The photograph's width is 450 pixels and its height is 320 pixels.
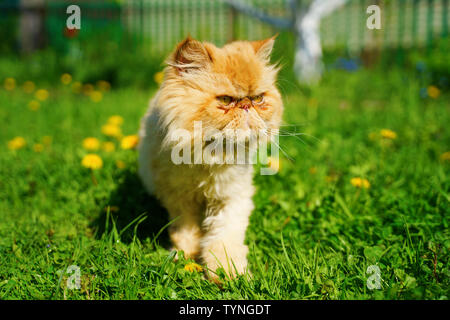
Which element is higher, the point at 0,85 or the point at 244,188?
the point at 0,85

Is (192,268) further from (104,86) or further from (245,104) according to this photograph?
(104,86)

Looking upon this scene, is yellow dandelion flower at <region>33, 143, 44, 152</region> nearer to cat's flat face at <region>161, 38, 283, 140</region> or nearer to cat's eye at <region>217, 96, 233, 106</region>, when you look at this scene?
cat's flat face at <region>161, 38, 283, 140</region>

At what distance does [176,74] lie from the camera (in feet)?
6.19

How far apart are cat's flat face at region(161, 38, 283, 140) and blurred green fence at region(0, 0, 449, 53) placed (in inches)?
255

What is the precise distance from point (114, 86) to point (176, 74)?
17.4 ft

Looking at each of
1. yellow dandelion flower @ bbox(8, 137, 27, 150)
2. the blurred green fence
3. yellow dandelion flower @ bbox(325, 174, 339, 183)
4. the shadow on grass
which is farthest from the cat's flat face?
the blurred green fence

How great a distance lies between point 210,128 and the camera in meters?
1.79

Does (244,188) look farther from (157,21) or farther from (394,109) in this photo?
(157,21)

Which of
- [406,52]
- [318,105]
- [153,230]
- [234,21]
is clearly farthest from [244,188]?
[234,21]

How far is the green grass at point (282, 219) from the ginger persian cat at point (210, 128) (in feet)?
0.57

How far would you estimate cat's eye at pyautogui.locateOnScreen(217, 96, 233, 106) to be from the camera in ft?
6.00

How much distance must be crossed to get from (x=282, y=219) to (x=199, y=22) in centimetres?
749

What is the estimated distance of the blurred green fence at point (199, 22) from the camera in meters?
7.59

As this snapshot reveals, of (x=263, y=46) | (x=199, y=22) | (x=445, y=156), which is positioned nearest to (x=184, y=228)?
(x=263, y=46)
